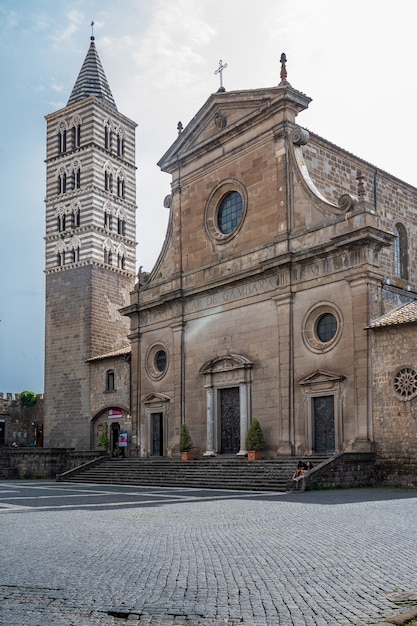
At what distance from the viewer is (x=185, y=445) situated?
31500 millimetres

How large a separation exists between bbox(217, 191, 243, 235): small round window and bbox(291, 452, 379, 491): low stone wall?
42.8 ft

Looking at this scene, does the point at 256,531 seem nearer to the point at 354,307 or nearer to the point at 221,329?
the point at 354,307

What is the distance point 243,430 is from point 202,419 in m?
3.42

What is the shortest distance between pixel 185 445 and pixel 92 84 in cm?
3159

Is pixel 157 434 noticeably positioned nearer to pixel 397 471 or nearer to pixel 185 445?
pixel 185 445

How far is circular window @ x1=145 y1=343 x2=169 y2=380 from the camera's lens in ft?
116

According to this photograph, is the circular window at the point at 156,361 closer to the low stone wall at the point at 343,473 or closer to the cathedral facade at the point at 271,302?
the cathedral facade at the point at 271,302

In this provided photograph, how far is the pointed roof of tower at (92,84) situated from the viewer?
2015 inches

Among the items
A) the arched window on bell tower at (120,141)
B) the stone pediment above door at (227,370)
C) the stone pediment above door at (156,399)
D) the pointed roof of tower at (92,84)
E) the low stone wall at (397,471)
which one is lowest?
the low stone wall at (397,471)

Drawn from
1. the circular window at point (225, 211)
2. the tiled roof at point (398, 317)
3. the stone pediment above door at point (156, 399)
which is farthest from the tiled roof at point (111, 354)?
the tiled roof at point (398, 317)

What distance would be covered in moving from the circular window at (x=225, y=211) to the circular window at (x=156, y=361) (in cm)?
671

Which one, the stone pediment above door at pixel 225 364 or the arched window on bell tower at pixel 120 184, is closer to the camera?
the stone pediment above door at pixel 225 364

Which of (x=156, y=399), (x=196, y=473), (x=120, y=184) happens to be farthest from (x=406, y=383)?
(x=120, y=184)

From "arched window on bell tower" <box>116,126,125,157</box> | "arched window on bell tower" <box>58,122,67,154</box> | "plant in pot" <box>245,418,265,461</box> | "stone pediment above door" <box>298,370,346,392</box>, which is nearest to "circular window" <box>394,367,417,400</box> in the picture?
"stone pediment above door" <box>298,370,346,392</box>
